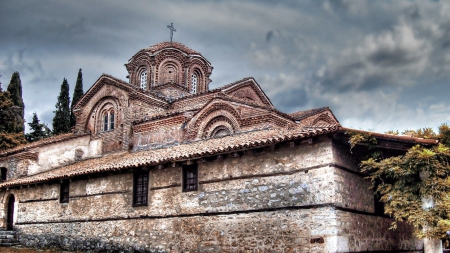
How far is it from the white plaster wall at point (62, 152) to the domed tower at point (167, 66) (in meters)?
4.26

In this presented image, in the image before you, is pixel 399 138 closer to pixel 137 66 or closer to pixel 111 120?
pixel 111 120

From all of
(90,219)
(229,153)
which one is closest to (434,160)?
(229,153)

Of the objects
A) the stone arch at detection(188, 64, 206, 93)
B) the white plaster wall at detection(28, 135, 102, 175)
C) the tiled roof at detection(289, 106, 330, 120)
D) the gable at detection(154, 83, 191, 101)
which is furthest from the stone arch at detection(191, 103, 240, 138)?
the stone arch at detection(188, 64, 206, 93)

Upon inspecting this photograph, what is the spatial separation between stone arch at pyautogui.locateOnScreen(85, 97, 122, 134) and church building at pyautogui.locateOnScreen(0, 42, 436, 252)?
52mm

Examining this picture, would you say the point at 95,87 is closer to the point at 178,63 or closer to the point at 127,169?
the point at 178,63

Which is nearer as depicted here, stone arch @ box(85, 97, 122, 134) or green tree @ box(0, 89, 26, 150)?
stone arch @ box(85, 97, 122, 134)

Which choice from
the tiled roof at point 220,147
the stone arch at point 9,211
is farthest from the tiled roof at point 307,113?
the stone arch at point 9,211

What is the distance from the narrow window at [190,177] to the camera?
13.3m

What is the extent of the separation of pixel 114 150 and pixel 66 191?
11.3 ft

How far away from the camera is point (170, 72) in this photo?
76.9ft

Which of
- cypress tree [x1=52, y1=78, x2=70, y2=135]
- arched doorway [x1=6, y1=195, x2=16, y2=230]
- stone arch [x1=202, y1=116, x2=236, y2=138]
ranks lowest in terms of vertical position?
arched doorway [x1=6, y1=195, x2=16, y2=230]

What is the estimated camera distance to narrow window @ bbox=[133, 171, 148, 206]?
14.5 metres

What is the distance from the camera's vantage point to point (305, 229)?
10.8m

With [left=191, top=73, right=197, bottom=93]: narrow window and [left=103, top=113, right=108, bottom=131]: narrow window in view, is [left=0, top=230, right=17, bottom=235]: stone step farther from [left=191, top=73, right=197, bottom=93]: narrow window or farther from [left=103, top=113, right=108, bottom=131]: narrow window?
[left=191, top=73, right=197, bottom=93]: narrow window
